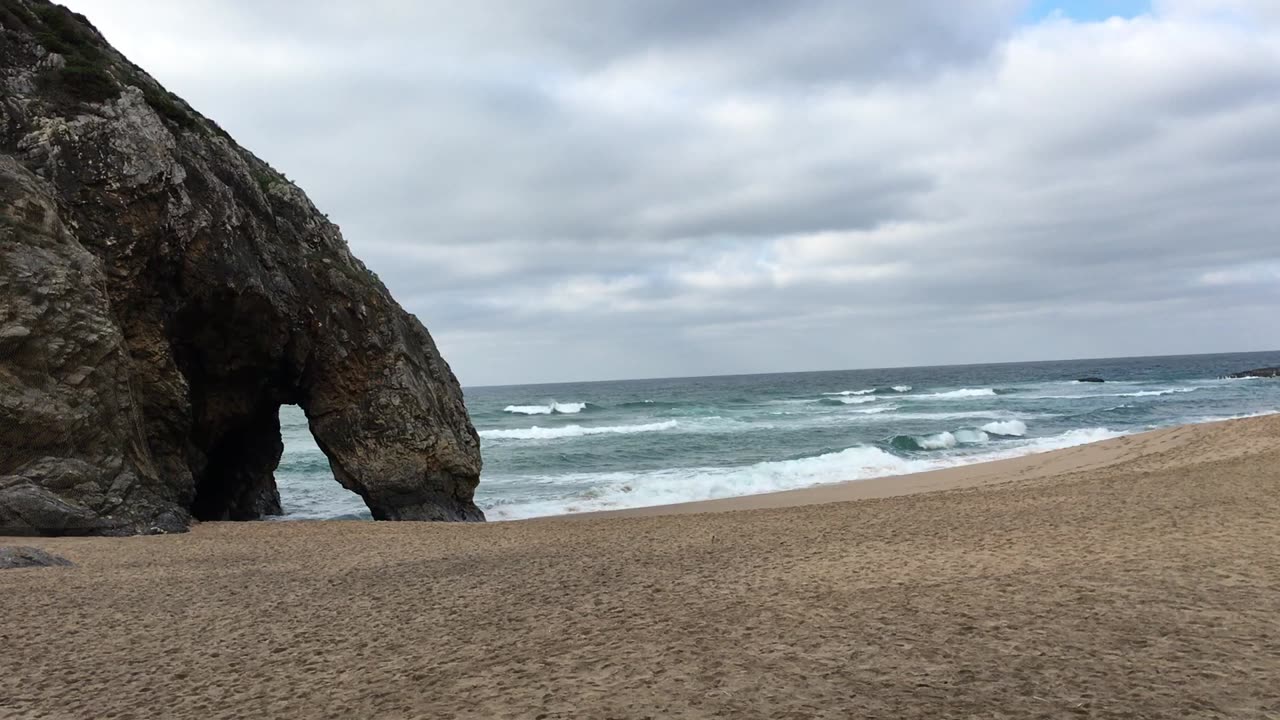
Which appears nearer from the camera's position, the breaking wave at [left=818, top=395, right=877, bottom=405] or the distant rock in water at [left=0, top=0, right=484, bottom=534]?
the distant rock in water at [left=0, top=0, right=484, bottom=534]

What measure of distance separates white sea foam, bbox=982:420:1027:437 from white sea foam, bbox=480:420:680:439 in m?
16.7

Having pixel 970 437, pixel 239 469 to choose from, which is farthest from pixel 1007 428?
pixel 239 469

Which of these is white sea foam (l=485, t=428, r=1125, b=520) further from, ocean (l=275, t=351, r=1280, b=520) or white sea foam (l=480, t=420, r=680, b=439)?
white sea foam (l=480, t=420, r=680, b=439)

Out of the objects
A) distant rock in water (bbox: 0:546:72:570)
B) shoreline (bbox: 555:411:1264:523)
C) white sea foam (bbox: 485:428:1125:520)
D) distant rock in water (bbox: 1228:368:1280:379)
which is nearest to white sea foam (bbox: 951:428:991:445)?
white sea foam (bbox: 485:428:1125:520)

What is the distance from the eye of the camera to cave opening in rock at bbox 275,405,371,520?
21031 millimetres

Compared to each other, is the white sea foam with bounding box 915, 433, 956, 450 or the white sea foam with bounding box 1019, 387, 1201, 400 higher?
the white sea foam with bounding box 1019, 387, 1201, 400

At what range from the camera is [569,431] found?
45.6 m

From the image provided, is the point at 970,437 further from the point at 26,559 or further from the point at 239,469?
the point at 26,559

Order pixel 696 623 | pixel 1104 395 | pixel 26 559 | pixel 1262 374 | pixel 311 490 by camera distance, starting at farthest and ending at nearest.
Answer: pixel 1262 374 → pixel 1104 395 → pixel 311 490 → pixel 26 559 → pixel 696 623

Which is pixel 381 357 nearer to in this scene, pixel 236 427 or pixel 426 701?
pixel 236 427

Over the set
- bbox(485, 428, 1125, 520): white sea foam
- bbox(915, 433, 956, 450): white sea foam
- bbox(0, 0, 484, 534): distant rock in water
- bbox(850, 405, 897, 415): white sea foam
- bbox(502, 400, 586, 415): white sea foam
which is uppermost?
bbox(0, 0, 484, 534): distant rock in water

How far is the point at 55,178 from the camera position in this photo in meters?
12.7

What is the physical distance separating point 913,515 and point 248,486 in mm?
15621

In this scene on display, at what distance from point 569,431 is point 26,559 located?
3748 centimetres
